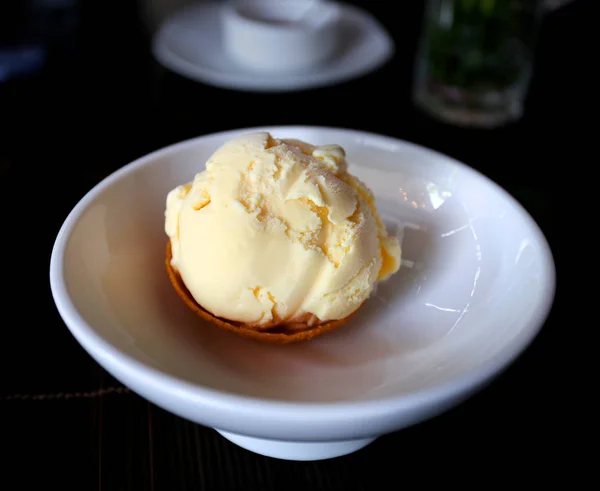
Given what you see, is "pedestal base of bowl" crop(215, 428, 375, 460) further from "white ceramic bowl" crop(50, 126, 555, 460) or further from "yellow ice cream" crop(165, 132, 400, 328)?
"yellow ice cream" crop(165, 132, 400, 328)

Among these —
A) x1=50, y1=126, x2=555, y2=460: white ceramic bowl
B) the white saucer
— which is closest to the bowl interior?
x1=50, y1=126, x2=555, y2=460: white ceramic bowl

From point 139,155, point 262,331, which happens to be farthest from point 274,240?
point 139,155

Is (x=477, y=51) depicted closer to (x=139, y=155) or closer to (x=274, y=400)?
(x=139, y=155)

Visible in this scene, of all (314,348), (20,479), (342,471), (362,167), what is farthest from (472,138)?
(20,479)

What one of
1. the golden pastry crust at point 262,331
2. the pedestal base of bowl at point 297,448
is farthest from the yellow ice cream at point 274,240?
the pedestal base of bowl at point 297,448

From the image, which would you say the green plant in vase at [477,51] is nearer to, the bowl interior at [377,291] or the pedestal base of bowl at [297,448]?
the bowl interior at [377,291]

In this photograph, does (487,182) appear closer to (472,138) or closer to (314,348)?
(314,348)
